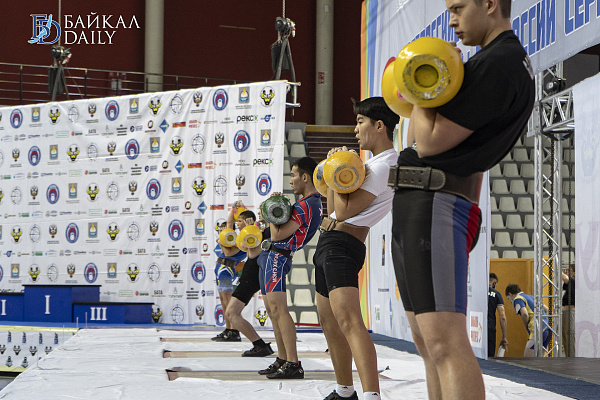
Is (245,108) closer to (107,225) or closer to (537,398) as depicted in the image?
(107,225)

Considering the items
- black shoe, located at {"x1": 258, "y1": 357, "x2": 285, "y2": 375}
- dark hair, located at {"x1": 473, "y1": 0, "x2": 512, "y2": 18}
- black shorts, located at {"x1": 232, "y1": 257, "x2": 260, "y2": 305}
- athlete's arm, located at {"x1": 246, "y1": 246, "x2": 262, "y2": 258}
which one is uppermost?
dark hair, located at {"x1": 473, "y1": 0, "x2": 512, "y2": 18}

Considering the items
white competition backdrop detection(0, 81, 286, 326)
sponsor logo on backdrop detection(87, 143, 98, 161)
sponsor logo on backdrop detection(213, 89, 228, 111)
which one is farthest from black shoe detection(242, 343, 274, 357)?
sponsor logo on backdrop detection(87, 143, 98, 161)

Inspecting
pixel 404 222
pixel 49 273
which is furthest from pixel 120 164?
pixel 404 222

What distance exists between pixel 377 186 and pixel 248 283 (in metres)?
3.05

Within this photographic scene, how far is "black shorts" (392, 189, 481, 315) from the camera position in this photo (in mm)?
1704

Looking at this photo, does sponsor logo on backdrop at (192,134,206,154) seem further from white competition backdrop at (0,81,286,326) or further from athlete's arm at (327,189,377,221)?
athlete's arm at (327,189,377,221)

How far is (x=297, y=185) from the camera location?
4.41 metres

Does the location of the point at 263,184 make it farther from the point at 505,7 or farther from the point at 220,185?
the point at 505,7

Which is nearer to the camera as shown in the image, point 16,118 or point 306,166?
point 306,166

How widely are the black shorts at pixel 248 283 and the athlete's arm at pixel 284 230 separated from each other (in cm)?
136

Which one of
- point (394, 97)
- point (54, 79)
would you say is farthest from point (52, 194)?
point (394, 97)

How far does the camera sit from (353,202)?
296 centimetres

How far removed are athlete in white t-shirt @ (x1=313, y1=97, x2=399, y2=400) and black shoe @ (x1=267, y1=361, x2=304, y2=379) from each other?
3.97 ft

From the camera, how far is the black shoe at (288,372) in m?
4.34
